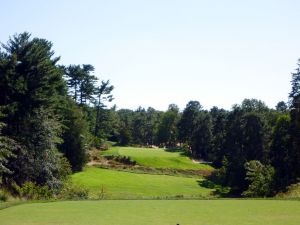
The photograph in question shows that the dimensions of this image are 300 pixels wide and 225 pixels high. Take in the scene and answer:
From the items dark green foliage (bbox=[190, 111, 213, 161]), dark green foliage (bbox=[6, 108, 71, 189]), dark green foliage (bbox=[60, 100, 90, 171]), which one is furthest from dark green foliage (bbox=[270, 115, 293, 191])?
dark green foliage (bbox=[190, 111, 213, 161])

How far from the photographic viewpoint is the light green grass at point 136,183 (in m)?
41.7

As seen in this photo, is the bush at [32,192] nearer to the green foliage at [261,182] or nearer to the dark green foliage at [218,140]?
the green foliage at [261,182]

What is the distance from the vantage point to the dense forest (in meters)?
29.9

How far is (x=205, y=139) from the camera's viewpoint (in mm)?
92188

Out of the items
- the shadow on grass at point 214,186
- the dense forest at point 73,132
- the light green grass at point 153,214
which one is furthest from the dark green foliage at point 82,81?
the light green grass at point 153,214

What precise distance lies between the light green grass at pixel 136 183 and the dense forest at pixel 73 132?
2711 millimetres

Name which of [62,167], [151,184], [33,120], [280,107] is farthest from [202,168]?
[280,107]

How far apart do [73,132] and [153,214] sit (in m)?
36.2

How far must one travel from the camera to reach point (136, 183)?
47.5 meters

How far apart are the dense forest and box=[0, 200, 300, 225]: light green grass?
11398 millimetres

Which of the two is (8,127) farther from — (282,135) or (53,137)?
(282,135)

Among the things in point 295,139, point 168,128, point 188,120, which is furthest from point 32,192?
point 168,128

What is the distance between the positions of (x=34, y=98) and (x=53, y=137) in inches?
133

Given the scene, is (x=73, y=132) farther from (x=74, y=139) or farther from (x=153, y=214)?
(x=153, y=214)
